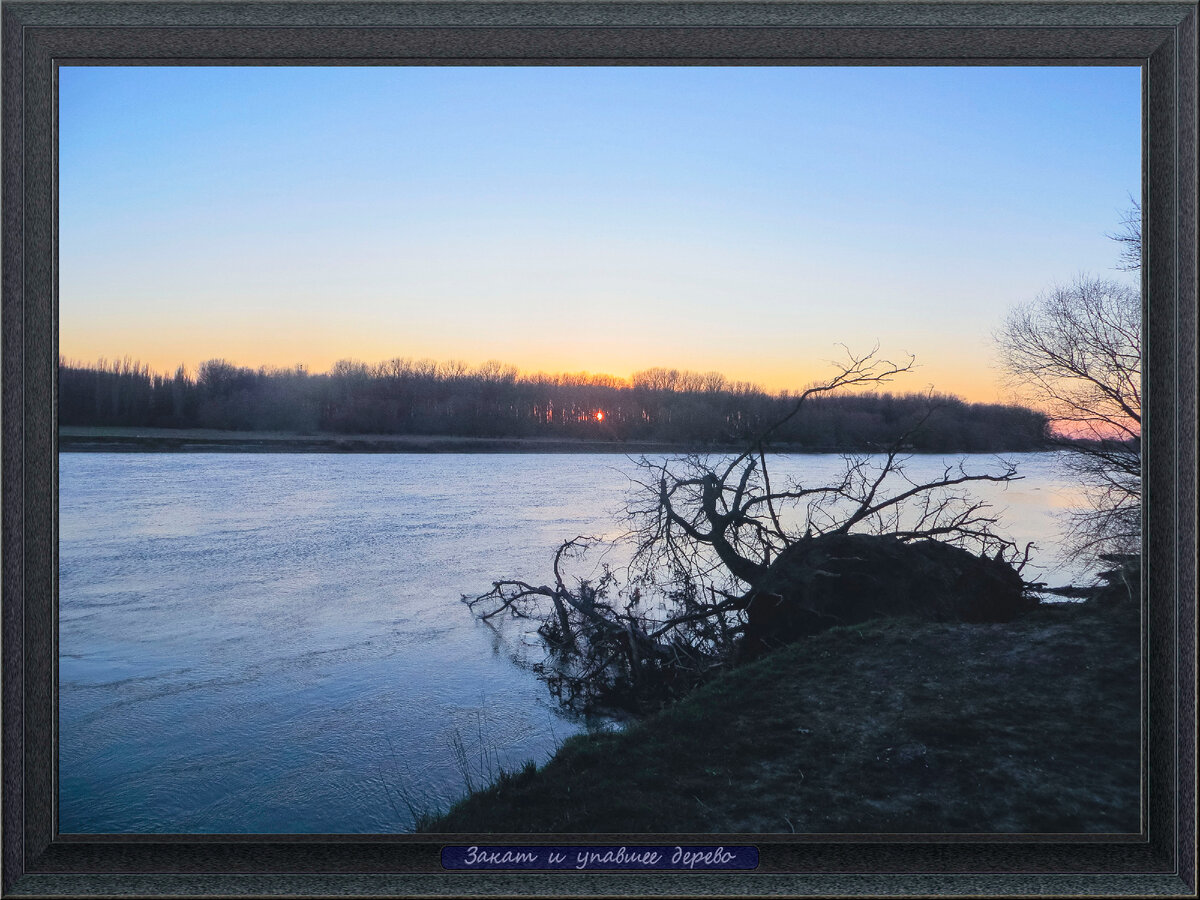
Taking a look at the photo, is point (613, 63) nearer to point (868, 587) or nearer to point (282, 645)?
point (868, 587)

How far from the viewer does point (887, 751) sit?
237 centimetres

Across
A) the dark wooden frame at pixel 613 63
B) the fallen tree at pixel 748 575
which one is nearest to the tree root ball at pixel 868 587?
the fallen tree at pixel 748 575

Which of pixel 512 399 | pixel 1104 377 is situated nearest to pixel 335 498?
pixel 512 399

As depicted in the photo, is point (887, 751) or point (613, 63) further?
point (887, 751)

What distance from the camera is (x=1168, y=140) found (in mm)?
1861

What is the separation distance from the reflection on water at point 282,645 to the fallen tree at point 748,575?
0.19 m

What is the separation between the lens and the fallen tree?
390 cm

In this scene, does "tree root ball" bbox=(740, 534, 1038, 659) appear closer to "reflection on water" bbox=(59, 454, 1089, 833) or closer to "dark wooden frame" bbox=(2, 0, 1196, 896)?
"reflection on water" bbox=(59, 454, 1089, 833)

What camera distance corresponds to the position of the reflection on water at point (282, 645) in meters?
2.72

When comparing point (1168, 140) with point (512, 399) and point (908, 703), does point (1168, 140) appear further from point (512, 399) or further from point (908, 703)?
point (512, 399)

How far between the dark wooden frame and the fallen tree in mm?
1878

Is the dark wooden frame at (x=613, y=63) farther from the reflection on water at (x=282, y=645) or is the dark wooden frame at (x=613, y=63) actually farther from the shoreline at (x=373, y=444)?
the shoreline at (x=373, y=444)

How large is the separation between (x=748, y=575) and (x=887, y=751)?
76.2 inches

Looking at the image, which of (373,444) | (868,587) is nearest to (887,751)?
(868,587)
